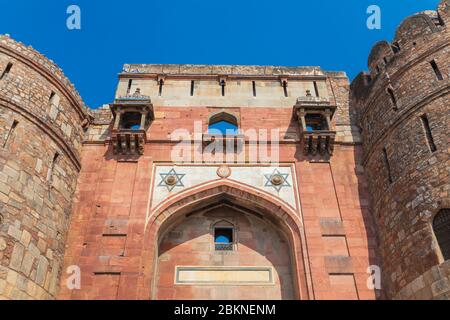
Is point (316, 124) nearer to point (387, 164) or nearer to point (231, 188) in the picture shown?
point (387, 164)

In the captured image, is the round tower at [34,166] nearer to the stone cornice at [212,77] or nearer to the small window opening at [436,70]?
the stone cornice at [212,77]

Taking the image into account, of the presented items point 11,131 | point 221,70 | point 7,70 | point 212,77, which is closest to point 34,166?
point 11,131

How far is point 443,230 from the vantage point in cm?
936

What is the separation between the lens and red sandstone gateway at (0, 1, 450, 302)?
9953mm

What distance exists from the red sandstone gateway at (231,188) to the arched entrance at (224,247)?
0.04 m

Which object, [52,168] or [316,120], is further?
[316,120]

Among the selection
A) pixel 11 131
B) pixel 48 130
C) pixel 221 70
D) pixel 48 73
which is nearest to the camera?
pixel 11 131

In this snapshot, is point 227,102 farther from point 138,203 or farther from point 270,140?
point 138,203

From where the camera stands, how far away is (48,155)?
1120cm

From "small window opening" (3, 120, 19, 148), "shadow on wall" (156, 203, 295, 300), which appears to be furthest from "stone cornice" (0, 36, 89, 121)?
"shadow on wall" (156, 203, 295, 300)

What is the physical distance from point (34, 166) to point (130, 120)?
→ 392 cm

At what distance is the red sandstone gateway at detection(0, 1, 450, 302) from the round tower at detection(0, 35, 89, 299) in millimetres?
33

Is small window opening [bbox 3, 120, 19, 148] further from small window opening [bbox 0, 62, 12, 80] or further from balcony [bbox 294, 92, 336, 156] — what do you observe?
balcony [bbox 294, 92, 336, 156]
